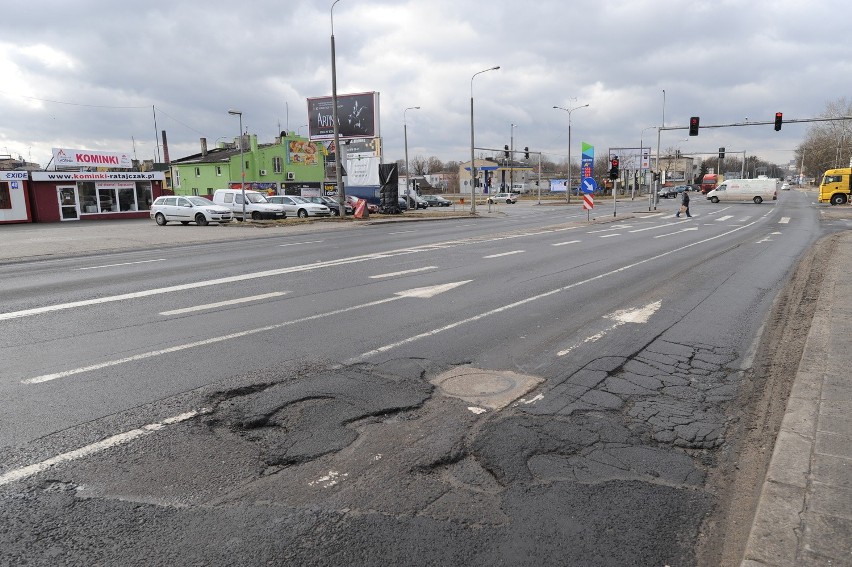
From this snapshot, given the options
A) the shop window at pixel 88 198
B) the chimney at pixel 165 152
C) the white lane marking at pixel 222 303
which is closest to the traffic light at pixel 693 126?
the white lane marking at pixel 222 303

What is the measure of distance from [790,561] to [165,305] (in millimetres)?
8244

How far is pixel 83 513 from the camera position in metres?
3.13

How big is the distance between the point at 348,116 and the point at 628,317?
43.5 metres

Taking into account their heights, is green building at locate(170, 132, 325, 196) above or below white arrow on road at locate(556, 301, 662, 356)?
above

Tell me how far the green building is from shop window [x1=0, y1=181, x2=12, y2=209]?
27.5 m

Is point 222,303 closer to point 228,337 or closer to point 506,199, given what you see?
point 228,337

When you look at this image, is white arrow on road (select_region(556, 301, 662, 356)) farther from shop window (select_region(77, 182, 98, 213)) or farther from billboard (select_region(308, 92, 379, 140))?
shop window (select_region(77, 182, 98, 213))

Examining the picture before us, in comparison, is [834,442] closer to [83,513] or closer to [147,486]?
[147,486]

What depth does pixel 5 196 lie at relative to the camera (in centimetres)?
3559

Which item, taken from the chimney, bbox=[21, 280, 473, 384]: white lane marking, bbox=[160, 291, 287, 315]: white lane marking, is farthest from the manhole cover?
the chimney

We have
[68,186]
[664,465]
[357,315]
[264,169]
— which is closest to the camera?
[664,465]

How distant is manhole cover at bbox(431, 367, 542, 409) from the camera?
4852mm

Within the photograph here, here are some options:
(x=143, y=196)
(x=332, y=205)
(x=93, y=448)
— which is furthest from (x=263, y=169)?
(x=93, y=448)

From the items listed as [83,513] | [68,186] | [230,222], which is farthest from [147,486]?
[68,186]
